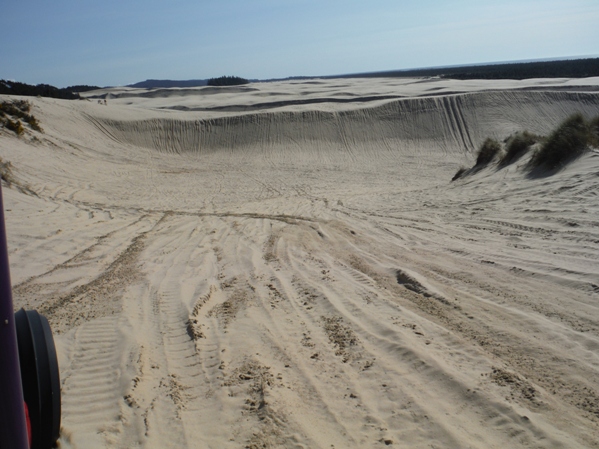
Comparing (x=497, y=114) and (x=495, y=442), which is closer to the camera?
(x=495, y=442)

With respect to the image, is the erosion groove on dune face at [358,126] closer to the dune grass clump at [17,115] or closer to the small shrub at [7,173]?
the dune grass clump at [17,115]

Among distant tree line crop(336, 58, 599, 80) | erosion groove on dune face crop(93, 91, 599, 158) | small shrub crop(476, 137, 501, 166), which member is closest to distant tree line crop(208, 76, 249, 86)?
distant tree line crop(336, 58, 599, 80)

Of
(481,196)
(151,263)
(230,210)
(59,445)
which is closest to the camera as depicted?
(59,445)

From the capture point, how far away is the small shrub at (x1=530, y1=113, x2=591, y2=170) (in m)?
9.07

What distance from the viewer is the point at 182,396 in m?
3.15

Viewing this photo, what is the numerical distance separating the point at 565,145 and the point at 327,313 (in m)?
7.04

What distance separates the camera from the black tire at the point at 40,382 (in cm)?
247

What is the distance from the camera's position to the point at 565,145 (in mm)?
9188

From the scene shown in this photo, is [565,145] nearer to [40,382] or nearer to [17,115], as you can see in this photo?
[40,382]

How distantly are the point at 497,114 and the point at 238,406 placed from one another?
27692mm

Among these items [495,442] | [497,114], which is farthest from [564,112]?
[495,442]

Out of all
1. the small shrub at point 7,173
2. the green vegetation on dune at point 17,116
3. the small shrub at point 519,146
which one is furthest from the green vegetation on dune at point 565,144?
the green vegetation on dune at point 17,116

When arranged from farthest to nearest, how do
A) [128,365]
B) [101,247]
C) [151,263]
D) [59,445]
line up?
[101,247]
[151,263]
[128,365]
[59,445]

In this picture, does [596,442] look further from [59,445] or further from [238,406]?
[59,445]
